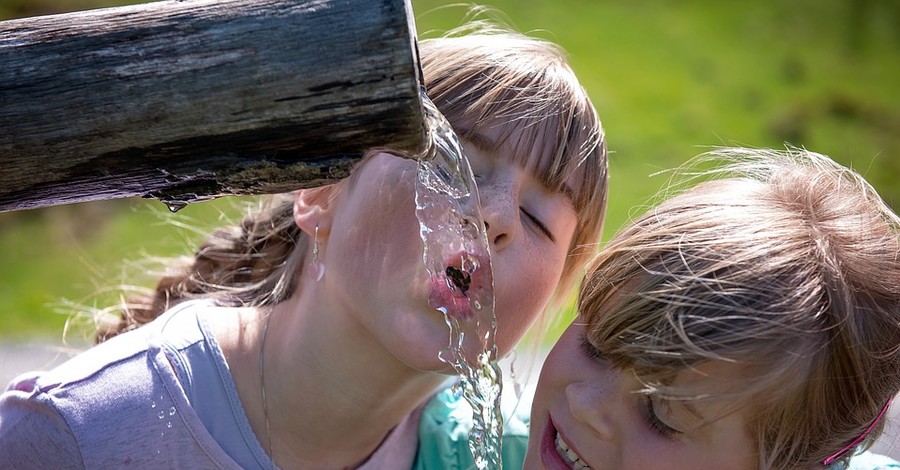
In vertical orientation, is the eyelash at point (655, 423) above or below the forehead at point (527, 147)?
below

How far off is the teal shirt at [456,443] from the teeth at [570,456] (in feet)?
1.75

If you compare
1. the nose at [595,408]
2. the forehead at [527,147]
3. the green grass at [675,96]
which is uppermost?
the forehead at [527,147]

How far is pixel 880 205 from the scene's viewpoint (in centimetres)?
221

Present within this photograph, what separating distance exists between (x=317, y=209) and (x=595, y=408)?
81cm

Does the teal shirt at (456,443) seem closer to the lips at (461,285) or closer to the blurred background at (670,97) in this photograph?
the lips at (461,285)

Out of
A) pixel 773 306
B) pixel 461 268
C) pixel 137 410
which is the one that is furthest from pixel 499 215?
pixel 137 410

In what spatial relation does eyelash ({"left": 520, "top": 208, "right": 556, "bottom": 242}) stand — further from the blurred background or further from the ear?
the blurred background

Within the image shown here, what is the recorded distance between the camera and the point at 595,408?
78.7 inches

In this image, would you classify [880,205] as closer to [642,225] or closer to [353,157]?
[642,225]

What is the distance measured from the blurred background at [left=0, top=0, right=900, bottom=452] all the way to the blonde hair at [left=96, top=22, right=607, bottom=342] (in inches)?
97.9

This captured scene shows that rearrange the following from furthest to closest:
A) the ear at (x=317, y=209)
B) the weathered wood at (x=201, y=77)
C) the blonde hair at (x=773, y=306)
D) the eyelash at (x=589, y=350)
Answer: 1. the ear at (x=317, y=209)
2. the eyelash at (x=589, y=350)
3. the blonde hair at (x=773, y=306)
4. the weathered wood at (x=201, y=77)

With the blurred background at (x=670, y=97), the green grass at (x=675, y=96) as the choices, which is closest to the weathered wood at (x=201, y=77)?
the blurred background at (x=670, y=97)

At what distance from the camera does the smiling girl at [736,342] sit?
189cm

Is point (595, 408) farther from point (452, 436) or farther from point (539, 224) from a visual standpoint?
point (452, 436)
